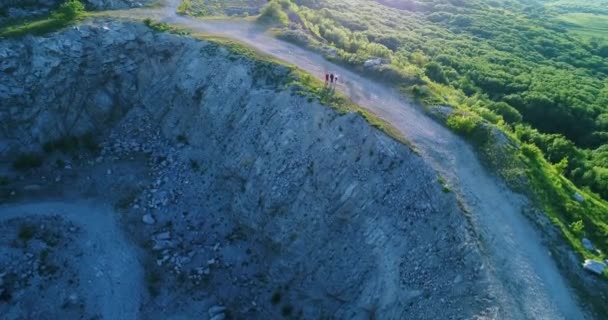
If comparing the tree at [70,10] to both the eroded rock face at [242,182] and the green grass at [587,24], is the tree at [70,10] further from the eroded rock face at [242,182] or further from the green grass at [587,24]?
the green grass at [587,24]

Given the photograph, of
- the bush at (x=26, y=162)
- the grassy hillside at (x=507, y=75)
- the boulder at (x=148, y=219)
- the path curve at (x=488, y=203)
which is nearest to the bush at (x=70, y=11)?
the bush at (x=26, y=162)

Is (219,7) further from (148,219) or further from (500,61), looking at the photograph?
(500,61)

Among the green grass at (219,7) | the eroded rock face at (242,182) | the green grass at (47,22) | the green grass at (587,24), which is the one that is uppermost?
the green grass at (587,24)

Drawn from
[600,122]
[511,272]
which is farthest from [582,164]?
[511,272]

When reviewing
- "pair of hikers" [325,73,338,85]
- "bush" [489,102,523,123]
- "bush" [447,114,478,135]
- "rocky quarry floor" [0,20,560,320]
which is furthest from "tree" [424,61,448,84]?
"rocky quarry floor" [0,20,560,320]

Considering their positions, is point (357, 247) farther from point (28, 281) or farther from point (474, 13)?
point (474, 13)

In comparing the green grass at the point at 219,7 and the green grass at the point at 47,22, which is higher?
the green grass at the point at 219,7

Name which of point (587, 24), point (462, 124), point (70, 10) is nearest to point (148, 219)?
point (70, 10)
